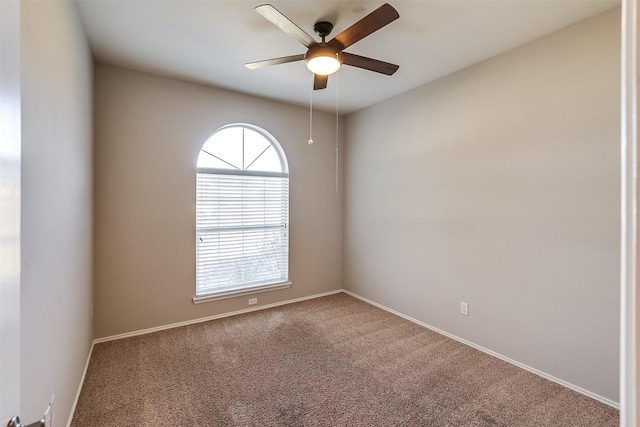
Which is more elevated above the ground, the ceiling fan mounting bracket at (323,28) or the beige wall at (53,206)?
the ceiling fan mounting bracket at (323,28)

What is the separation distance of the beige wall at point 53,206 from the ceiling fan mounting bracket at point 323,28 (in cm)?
150

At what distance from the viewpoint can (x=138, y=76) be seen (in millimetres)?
2865

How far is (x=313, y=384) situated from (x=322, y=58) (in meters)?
2.34

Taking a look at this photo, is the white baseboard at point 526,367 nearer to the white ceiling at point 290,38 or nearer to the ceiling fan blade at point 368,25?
the white ceiling at point 290,38

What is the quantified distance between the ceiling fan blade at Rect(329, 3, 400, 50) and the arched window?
6.28 feet

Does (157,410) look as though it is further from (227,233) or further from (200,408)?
(227,233)

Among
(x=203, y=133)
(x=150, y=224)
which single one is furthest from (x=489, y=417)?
(x=203, y=133)

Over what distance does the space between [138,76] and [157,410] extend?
2895 mm

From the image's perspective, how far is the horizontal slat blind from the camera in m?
3.29

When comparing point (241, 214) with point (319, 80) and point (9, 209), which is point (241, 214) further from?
point (9, 209)

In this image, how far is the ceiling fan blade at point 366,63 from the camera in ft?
6.82

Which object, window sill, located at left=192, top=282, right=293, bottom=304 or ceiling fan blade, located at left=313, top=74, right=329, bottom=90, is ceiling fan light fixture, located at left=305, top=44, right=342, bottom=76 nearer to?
ceiling fan blade, located at left=313, top=74, right=329, bottom=90

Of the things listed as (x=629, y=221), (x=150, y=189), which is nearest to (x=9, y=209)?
(x=629, y=221)

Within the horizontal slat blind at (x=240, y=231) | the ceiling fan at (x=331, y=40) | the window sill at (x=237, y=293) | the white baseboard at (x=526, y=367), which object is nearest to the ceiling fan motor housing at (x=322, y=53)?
the ceiling fan at (x=331, y=40)
